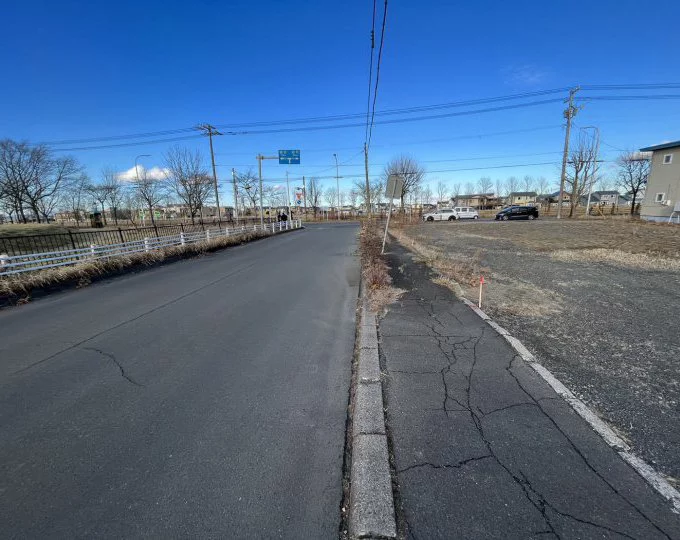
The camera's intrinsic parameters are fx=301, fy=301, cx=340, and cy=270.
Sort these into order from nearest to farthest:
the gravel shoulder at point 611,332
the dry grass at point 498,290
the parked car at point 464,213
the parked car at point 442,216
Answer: the gravel shoulder at point 611,332
the dry grass at point 498,290
the parked car at point 442,216
the parked car at point 464,213

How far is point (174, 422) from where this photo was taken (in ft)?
8.68

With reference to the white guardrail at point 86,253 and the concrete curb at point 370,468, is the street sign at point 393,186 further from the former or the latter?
the white guardrail at point 86,253

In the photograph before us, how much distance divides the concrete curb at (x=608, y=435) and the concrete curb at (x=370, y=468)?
1646 mm

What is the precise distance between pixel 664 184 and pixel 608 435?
34819 millimetres

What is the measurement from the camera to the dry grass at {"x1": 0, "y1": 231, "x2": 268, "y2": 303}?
7.04 metres

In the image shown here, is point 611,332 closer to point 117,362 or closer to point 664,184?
point 117,362

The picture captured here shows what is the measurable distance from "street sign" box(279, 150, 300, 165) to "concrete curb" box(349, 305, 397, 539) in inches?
907

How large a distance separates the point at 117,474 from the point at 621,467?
11.4 feet

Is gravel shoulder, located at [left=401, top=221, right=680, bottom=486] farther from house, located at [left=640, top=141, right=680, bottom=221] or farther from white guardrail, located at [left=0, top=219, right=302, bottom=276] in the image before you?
house, located at [left=640, top=141, right=680, bottom=221]

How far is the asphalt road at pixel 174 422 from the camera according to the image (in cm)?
183

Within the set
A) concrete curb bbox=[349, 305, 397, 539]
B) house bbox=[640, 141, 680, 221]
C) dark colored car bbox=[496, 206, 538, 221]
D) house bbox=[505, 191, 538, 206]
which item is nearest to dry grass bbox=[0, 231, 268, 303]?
concrete curb bbox=[349, 305, 397, 539]

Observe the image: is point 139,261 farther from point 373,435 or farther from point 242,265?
point 373,435

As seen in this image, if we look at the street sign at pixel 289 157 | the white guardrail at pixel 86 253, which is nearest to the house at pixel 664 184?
the street sign at pixel 289 157

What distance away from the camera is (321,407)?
284cm
